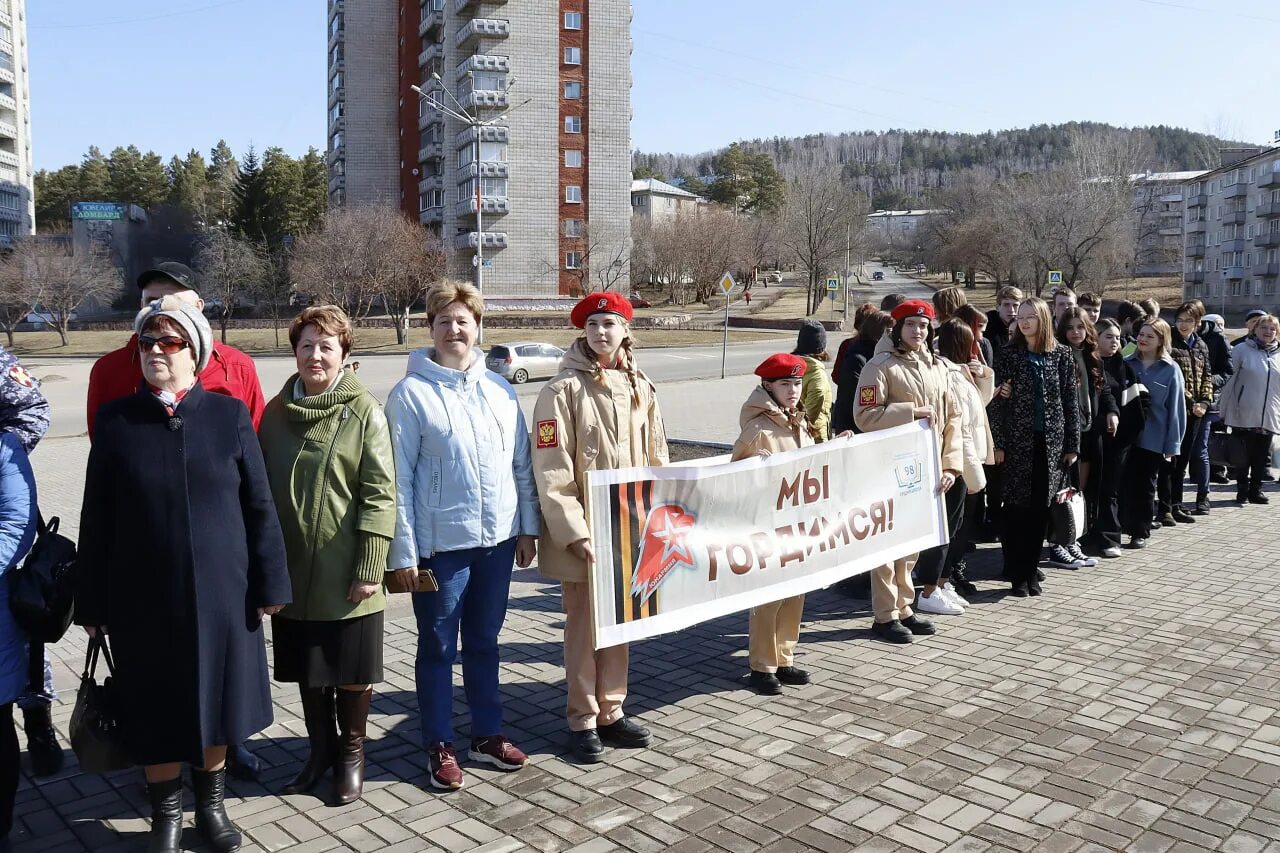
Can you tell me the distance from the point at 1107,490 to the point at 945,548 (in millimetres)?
3062

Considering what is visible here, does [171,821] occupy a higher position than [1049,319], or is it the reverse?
[1049,319]

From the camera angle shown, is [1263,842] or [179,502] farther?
[1263,842]

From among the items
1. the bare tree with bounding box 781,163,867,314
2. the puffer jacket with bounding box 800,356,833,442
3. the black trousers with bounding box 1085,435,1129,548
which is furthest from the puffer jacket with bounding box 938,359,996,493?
the bare tree with bounding box 781,163,867,314

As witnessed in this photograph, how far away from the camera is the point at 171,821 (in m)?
4.04

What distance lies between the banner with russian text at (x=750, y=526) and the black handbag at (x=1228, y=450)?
7.11 m

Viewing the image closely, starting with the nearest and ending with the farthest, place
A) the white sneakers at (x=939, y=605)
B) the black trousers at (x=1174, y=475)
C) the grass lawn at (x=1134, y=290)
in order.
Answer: the white sneakers at (x=939, y=605), the black trousers at (x=1174, y=475), the grass lawn at (x=1134, y=290)

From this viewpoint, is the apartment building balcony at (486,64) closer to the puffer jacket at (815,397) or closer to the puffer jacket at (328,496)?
the puffer jacket at (815,397)

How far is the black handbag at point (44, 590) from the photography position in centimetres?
409

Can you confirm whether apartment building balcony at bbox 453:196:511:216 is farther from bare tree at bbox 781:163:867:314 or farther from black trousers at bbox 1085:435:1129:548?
black trousers at bbox 1085:435:1129:548

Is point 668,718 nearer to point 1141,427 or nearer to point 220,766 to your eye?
point 220,766

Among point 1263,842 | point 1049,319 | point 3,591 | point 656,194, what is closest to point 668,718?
point 1263,842

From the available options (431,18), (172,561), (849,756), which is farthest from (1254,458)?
(431,18)

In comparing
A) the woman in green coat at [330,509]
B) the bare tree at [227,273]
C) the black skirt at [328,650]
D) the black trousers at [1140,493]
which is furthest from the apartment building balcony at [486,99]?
the black skirt at [328,650]

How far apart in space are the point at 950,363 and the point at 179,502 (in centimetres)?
538
